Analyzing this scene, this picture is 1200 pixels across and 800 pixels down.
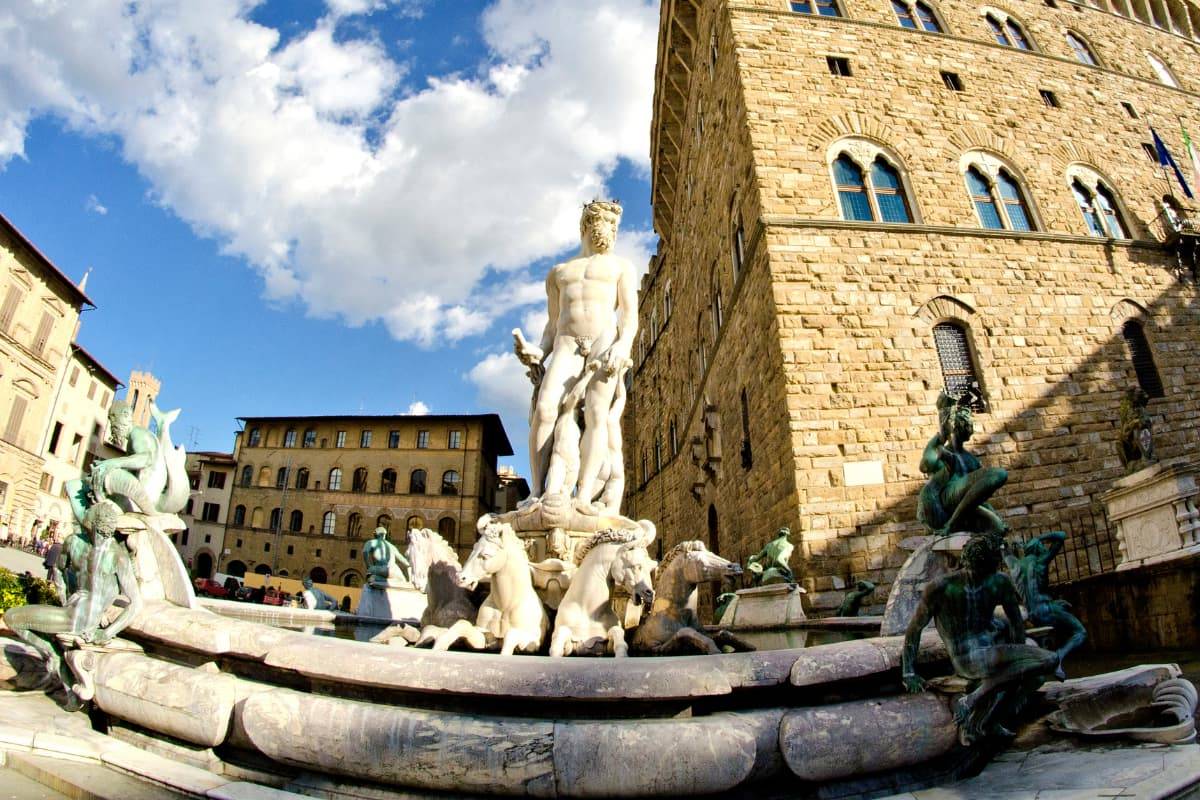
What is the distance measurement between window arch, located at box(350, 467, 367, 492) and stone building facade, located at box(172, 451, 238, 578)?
8715mm

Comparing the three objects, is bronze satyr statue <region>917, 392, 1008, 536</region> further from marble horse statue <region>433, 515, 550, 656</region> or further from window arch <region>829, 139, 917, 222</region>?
window arch <region>829, 139, 917, 222</region>

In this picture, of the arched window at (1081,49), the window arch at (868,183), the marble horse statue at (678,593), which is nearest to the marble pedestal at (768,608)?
the marble horse statue at (678,593)

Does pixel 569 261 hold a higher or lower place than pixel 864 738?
higher

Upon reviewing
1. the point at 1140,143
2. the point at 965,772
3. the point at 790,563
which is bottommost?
the point at 965,772

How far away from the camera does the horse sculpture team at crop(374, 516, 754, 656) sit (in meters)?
3.36

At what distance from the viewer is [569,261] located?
583 cm

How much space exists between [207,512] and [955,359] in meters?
45.9

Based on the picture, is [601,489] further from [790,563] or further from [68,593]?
[790,563]

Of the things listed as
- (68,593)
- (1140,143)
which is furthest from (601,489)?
(1140,143)

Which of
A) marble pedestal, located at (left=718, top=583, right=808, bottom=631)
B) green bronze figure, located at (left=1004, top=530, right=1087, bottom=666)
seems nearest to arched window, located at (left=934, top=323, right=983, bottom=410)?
marble pedestal, located at (left=718, top=583, right=808, bottom=631)

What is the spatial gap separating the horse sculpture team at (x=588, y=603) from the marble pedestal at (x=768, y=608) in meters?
2.31

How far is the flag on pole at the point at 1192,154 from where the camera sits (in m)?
14.4

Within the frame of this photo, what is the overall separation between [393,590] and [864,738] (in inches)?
282

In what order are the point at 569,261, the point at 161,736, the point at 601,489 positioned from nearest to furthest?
the point at 161,736 < the point at 601,489 < the point at 569,261
